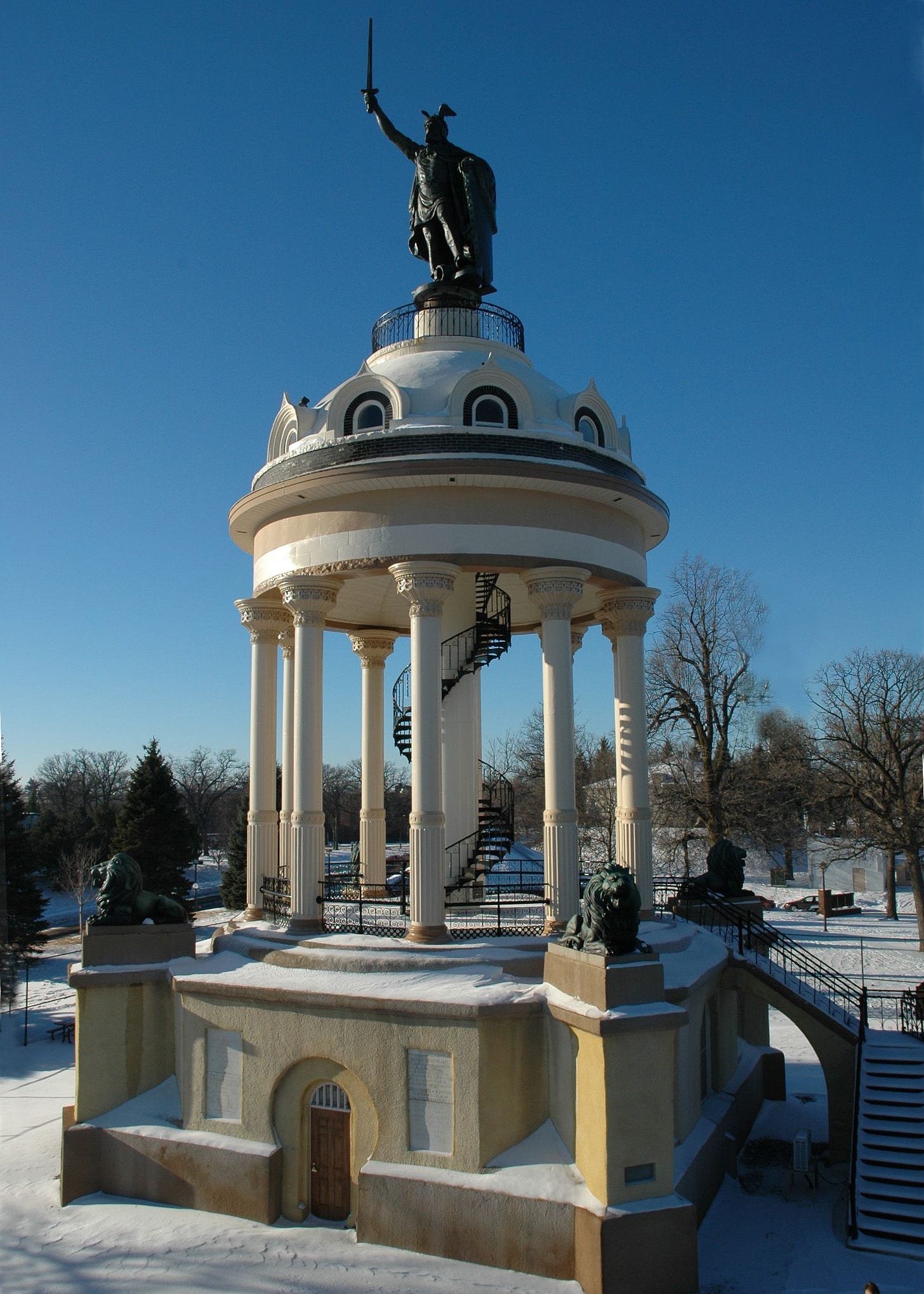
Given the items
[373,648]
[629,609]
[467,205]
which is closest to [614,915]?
[629,609]

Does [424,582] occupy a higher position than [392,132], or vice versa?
[392,132]

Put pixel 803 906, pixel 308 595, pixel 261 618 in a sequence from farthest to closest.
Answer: pixel 803 906, pixel 261 618, pixel 308 595

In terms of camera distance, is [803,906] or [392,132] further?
[803,906]

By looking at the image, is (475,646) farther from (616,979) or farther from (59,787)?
(59,787)

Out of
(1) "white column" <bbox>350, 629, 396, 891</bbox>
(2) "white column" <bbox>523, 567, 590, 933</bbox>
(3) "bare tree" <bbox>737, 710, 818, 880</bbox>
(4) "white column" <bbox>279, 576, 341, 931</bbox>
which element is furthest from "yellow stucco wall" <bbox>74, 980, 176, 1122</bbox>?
(3) "bare tree" <bbox>737, 710, 818, 880</bbox>

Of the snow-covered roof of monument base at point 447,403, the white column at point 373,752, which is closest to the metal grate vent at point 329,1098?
the white column at point 373,752

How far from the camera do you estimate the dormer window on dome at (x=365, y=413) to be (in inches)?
688

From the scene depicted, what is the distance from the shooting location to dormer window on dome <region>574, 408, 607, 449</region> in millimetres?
18344

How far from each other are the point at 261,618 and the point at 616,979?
11.0 metres

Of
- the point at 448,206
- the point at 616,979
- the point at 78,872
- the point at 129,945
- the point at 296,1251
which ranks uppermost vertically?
the point at 448,206

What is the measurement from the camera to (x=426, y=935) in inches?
598

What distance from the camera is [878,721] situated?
4081 cm

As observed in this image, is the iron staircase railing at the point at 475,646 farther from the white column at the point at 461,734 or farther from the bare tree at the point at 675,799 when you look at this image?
the bare tree at the point at 675,799

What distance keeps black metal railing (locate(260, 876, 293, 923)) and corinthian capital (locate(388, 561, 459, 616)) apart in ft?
18.8
